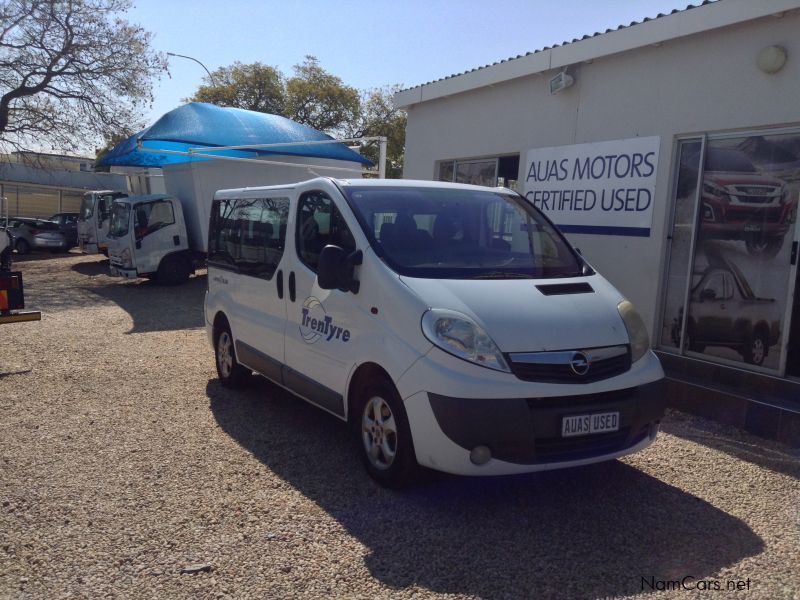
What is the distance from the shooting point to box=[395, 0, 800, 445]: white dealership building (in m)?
6.26

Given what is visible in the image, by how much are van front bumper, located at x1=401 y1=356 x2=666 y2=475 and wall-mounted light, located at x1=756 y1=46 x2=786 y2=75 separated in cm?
395

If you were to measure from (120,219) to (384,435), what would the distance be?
13.4 m

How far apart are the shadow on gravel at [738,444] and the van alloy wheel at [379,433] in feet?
8.61

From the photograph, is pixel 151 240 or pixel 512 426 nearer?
pixel 512 426

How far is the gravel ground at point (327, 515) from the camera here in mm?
3316

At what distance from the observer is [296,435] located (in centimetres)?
545

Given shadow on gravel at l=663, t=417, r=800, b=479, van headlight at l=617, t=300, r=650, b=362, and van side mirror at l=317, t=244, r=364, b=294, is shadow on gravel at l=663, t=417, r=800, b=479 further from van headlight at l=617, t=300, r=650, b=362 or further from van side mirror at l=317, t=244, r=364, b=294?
van side mirror at l=317, t=244, r=364, b=294

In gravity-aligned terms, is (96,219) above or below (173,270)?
above

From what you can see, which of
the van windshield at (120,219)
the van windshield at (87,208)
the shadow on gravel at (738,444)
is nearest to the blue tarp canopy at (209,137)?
the van windshield at (120,219)

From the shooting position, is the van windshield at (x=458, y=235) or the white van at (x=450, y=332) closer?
the white van at (x=450, y=332)

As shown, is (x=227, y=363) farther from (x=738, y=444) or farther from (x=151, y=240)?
(x=151, y=240)

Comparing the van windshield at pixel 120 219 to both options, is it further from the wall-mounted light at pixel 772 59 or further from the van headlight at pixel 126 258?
the wall-mounted light at pixel 772 59

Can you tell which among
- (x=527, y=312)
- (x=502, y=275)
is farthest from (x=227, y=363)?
(x=527, y=312)

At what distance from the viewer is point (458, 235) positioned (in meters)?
4.78
